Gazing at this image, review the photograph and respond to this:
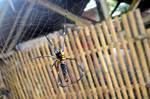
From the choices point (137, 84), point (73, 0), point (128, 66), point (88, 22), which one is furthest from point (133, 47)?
point (73, 0)

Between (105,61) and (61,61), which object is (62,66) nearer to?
(61,61)

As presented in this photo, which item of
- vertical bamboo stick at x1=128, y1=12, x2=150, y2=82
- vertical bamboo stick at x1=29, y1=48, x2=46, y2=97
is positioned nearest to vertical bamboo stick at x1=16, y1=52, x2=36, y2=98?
vertical bamboo stick at x1=29, y1=48, x2=46, y2=97

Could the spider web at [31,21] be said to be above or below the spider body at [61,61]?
above

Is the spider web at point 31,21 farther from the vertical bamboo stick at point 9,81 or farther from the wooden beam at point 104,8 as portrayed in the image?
the wooden beam at point 104,8

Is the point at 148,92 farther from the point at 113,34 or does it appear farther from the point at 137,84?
the point at 113,34

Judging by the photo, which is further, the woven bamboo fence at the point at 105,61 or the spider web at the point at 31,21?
the spider web at the point at 31,21

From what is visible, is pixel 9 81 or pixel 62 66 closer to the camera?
pixel 62 66

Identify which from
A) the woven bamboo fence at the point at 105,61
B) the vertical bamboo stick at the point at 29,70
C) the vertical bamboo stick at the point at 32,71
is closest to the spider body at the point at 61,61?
the woven bamboo fence at the point at 105,61

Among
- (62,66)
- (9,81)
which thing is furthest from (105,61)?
(9,81)
